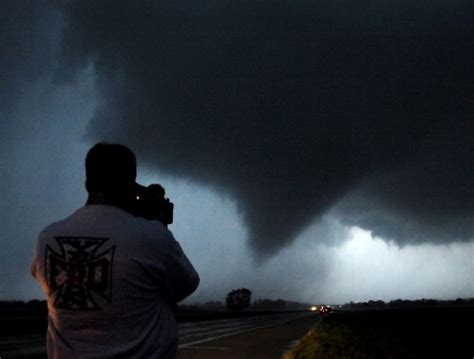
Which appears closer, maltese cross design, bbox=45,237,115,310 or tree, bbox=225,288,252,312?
maltese cross design, bbox=45,237,115,310

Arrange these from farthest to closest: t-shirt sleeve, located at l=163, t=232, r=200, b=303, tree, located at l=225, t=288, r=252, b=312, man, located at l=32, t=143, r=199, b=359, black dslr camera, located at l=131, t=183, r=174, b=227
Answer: tree, located at l=225, t=288, r=252, b=312
black dslr camera, located at l=131, t=183, r=174, b=227
t-shirt sleeve, located at l=163, t=232, r=200, b=303
man, located at l=32, t=143, r=199, b=359

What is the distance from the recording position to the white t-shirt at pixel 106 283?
2.22 meters

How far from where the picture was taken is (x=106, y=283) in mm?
2223

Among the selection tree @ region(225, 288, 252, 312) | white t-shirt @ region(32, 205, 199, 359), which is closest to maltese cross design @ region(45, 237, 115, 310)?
white t-shirt @ region(32, 205, 199, 359)

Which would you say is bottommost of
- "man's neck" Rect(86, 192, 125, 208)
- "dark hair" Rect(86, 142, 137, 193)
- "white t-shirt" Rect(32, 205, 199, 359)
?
"white t-shirt" Rect(32, 205, 199, 359)

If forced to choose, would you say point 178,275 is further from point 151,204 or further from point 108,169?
point 108,169

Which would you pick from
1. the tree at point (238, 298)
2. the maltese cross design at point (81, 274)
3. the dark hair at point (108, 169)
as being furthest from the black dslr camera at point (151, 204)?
the tree at point (238, 298)

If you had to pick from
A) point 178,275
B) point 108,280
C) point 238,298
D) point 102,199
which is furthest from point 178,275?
point 238,298

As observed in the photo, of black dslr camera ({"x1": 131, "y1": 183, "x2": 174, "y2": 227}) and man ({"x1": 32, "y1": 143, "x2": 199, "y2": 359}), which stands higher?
black dslr camera ({"x1": 131, "y1": 183, "x2": 174, "y2": 227})

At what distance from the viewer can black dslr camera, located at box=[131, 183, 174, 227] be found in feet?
8.46

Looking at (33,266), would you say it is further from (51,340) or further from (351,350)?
(351,350)

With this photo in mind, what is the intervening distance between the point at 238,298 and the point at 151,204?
106 meters

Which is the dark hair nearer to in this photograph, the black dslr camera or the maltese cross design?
the black dslr camera

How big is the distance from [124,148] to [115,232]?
1.48 ft
